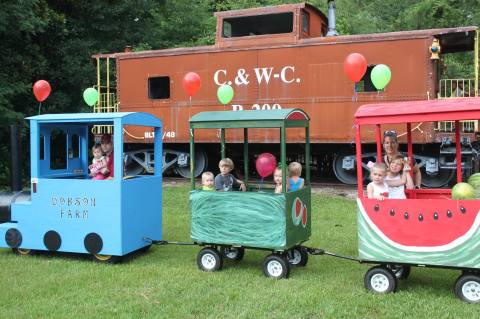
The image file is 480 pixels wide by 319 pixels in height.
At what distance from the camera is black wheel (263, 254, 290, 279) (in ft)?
19.0

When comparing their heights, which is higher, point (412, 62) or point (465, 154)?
point (412, 62)

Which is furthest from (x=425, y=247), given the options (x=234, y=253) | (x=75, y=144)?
(x=75, y=144)

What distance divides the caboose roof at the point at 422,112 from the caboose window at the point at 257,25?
27.7 ft

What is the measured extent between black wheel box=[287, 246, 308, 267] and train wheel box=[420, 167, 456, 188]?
24.6ft

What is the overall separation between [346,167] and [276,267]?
770 centimetres

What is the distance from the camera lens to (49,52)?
727 inches

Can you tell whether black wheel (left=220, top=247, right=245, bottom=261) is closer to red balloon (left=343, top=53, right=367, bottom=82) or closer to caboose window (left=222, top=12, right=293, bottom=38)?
red balloon (left=343, top=53, right=367, bottom=82)

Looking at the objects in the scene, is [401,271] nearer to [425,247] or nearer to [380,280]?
[380,280]

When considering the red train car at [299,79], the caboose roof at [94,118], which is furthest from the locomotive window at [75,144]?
the red train car at [299,79]

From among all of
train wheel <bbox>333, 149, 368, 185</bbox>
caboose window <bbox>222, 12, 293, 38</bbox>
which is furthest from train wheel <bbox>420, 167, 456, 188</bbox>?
caboose window <bbox>222, 12, 293, 38</bbox>

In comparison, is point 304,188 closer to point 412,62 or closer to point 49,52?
point 412,62

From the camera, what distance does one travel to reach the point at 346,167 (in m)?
13.1

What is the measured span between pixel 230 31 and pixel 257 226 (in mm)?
9072

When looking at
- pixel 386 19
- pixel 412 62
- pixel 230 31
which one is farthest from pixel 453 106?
pixel 386 19
